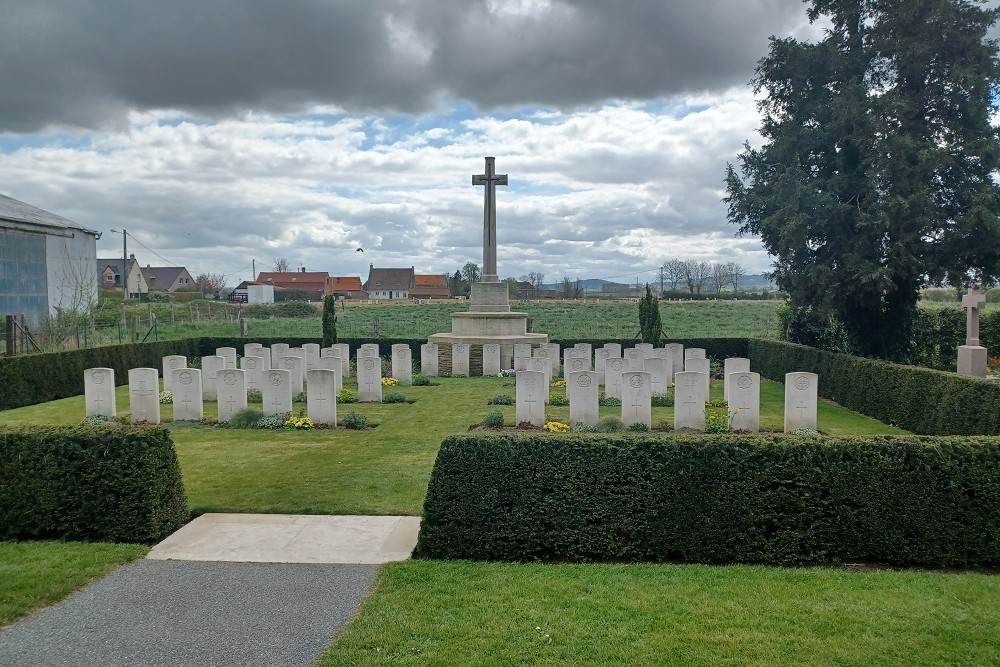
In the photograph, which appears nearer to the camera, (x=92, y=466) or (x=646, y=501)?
(x=646, y=501)

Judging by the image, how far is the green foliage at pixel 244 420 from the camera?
44.5 ft

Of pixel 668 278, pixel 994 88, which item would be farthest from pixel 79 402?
pixel 668 278

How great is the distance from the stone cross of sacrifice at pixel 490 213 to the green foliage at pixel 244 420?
41.3ft

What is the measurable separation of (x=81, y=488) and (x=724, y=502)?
19.2ft

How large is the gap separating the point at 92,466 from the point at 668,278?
6280 cm

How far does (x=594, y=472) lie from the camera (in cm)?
648

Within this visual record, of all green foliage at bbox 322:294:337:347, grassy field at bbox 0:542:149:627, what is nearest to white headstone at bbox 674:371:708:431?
grassy field at bbox 0:542:149:627

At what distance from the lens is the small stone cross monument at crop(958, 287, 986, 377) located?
640 inches

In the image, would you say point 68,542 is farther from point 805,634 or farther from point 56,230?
point 56,230

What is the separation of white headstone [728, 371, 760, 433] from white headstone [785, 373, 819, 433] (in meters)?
0.59

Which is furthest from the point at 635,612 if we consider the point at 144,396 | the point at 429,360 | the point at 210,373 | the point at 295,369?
the point at 429,360

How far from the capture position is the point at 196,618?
5.18m

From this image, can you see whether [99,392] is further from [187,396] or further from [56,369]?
[56,369]

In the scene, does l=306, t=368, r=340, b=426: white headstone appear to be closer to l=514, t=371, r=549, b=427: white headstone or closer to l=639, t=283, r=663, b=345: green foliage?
l=514, t=371, r=549, b=427: white headstone
